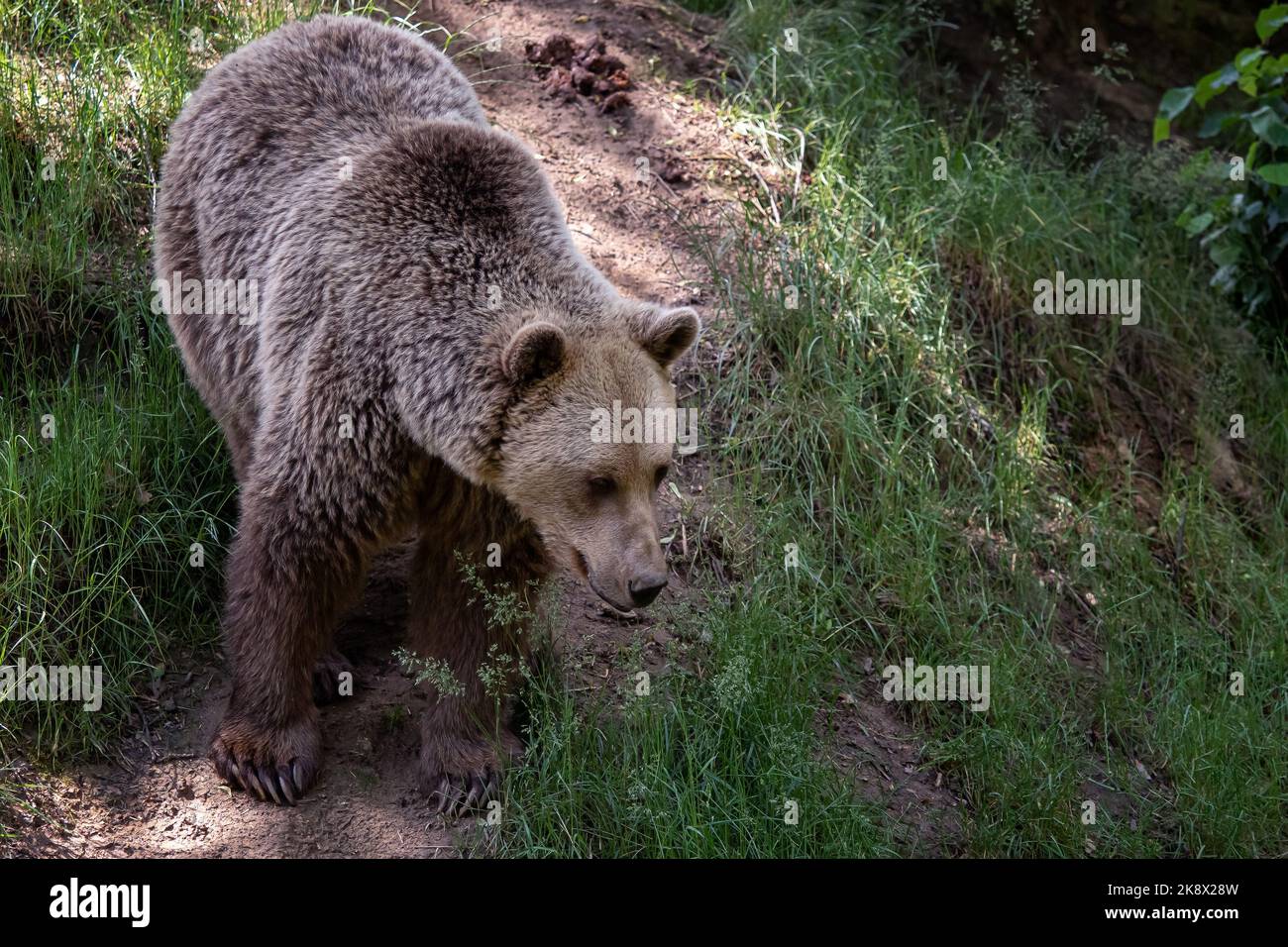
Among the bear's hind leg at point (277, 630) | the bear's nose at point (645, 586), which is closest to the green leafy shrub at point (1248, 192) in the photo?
Answer: the bear's nose at point (645, 586)

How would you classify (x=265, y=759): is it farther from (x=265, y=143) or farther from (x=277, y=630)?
(x=265, y=143)

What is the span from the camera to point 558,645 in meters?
5.30

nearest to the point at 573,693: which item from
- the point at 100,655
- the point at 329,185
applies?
the point at 100,655

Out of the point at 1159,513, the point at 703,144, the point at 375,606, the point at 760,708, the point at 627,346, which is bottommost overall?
the point at 760,708

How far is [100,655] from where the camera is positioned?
487 centimetres

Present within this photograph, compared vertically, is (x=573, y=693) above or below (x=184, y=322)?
below

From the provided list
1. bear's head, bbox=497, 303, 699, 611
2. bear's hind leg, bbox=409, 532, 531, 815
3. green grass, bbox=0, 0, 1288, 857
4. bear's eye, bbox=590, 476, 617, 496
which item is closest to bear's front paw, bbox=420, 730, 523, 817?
bear's hind leg, bbox=409, 532, 531, 815

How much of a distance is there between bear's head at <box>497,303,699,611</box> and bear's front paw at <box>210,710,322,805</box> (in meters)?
1.22

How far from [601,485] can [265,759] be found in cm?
Result: 159

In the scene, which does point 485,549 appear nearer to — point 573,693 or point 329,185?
point 573,693

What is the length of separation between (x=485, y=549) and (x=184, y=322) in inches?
68.9

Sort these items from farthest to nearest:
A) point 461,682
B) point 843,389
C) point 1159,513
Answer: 1. point 1159,513
2. point 843,389
3. point 461,682

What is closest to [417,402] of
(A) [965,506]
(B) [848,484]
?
(B) [848,484]

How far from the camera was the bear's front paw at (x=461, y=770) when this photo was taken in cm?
464
